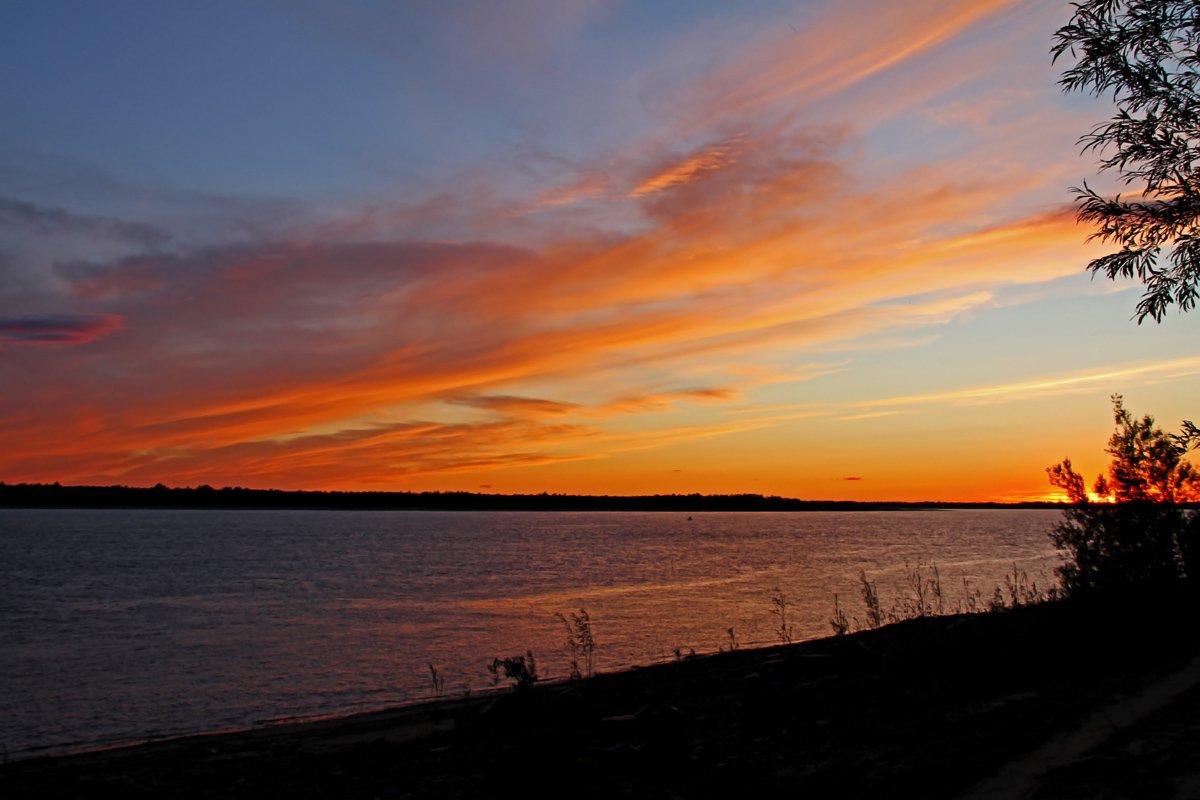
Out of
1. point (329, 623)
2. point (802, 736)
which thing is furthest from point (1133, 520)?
point (329, 623)

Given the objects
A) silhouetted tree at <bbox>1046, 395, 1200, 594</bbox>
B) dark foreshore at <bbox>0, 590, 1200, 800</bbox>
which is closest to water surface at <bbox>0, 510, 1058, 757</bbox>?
dark foreshore at <bbox>0, 590, 1200, 800</bbox>

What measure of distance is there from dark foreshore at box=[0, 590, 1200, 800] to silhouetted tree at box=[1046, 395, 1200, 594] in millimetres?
2748

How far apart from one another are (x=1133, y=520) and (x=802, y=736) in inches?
497

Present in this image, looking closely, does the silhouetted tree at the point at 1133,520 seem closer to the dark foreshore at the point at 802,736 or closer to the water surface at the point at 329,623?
the dark foreshore at the point at 802,736

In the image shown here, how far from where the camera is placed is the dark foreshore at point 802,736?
846 cm

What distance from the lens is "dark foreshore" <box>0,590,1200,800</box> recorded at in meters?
8.46

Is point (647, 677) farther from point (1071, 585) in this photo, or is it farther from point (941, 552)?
point (941, 552)

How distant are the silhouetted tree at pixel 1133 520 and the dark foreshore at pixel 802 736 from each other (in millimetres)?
2748

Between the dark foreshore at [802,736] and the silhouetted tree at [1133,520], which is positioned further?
the silhouetted tree at [1133,520]

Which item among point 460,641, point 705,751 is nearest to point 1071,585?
point 705,751

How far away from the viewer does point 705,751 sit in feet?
33.4

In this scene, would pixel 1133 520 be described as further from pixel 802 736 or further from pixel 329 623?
pixel 329 623

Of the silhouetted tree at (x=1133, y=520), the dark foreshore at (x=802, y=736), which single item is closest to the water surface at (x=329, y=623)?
the dark foreshore at (x=802, y=736)

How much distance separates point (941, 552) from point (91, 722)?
8390 centimetres
